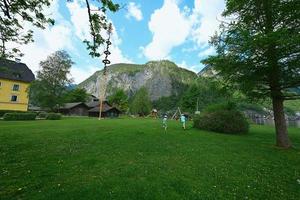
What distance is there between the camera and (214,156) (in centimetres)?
996

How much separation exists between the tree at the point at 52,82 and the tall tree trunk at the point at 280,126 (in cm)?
4878

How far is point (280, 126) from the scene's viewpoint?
13.1m

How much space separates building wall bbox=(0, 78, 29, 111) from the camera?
51.0m

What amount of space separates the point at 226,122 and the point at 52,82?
4448 centimetres

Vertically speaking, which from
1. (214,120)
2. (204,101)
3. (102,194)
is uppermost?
(204,101)

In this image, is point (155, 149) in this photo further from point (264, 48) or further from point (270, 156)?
point (264, 48)

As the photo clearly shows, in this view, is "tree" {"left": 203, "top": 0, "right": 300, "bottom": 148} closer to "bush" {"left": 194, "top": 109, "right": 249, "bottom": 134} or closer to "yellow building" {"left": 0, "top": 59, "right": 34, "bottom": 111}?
"bush" {"left": 194, "top": 109, "right": 249, "bottom": 134}

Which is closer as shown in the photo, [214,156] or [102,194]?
[102,194]

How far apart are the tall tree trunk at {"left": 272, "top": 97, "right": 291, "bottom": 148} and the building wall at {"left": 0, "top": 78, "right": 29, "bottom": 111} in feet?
190

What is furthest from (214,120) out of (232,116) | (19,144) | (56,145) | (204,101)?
(204,101)

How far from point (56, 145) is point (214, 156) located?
8.93 meters

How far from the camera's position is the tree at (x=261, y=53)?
11.4 meters

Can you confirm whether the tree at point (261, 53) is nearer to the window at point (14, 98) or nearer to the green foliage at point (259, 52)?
the green foliage at point (259, 52)

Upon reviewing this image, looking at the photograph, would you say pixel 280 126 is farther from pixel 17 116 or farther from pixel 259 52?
pixel 17 116
